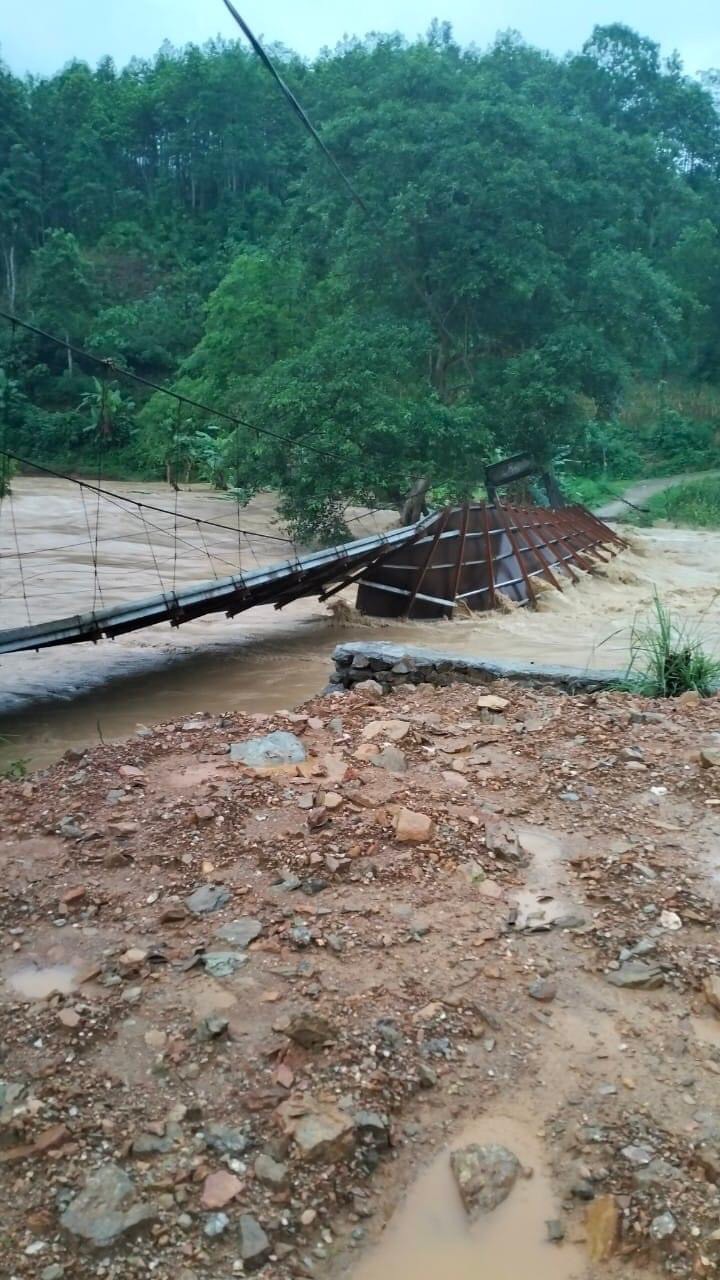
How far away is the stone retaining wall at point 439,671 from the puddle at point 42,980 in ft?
13.1

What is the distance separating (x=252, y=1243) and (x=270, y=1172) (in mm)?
193

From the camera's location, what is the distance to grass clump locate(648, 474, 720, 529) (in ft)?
86.9

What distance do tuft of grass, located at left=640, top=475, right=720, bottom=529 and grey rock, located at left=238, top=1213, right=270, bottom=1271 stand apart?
1019 inches

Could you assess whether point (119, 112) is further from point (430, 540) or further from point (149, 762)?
point (149, 762)

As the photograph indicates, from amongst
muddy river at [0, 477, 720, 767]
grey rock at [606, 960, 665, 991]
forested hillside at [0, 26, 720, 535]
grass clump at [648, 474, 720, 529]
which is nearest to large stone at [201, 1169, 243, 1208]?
grey rock at [606, 960, 665, 991]

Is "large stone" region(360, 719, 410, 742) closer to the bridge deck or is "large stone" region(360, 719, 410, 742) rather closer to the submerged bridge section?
the bridge deck

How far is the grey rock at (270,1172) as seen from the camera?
7.98 feet

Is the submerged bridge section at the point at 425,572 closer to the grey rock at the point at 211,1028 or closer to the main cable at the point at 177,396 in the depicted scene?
the main cable at the point at 177,396

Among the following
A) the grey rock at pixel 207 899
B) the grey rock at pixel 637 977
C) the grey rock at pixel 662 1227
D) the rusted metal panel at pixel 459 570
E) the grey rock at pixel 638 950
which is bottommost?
the rusted metal panel at pixel 459 570

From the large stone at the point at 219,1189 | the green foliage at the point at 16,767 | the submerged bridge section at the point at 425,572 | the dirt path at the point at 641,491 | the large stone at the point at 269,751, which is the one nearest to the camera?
the large stone at the point at 219,1189

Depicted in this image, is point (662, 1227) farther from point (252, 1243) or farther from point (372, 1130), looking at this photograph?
point (252, 1243)

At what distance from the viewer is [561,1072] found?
2869mm

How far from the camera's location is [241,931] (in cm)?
347

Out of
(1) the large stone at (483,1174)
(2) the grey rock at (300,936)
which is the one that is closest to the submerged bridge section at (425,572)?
(2) the grey rock at (300,936)
